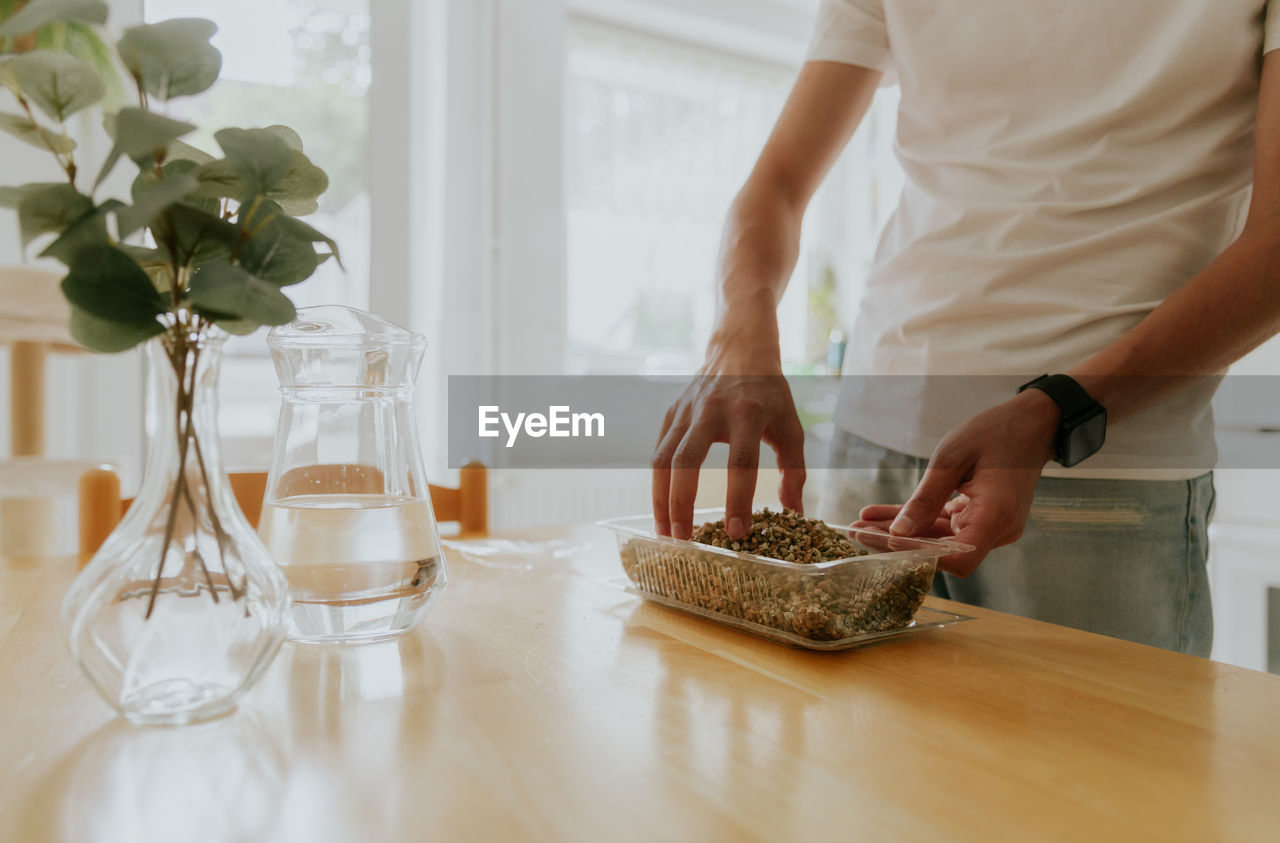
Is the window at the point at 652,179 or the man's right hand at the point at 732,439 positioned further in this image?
the window at the point at 652,179

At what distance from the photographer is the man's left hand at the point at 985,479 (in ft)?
2.15

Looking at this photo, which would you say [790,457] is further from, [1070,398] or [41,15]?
[41,15]

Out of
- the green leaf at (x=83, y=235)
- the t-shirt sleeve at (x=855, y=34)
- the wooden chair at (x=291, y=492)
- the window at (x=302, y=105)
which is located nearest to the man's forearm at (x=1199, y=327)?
the t-shirt sleeve at (x=855, y=34)

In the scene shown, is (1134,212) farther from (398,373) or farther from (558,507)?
(558,507)

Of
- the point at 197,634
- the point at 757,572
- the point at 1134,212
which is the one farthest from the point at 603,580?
the point at 1134,212

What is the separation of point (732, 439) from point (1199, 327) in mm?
412

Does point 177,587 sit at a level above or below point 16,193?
below

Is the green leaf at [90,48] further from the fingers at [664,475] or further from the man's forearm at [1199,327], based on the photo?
the man's forearm at [1199,327]

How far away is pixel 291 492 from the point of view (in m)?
0.53

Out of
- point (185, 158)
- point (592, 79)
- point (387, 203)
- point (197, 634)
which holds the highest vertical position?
point (592, 79)

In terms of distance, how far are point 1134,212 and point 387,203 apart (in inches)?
80.3

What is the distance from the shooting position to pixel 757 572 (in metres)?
0.58

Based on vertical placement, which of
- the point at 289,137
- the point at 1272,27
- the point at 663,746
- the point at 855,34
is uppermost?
the point at 855,34

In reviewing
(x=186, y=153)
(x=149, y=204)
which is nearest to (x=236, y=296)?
(x=149, y=204)
